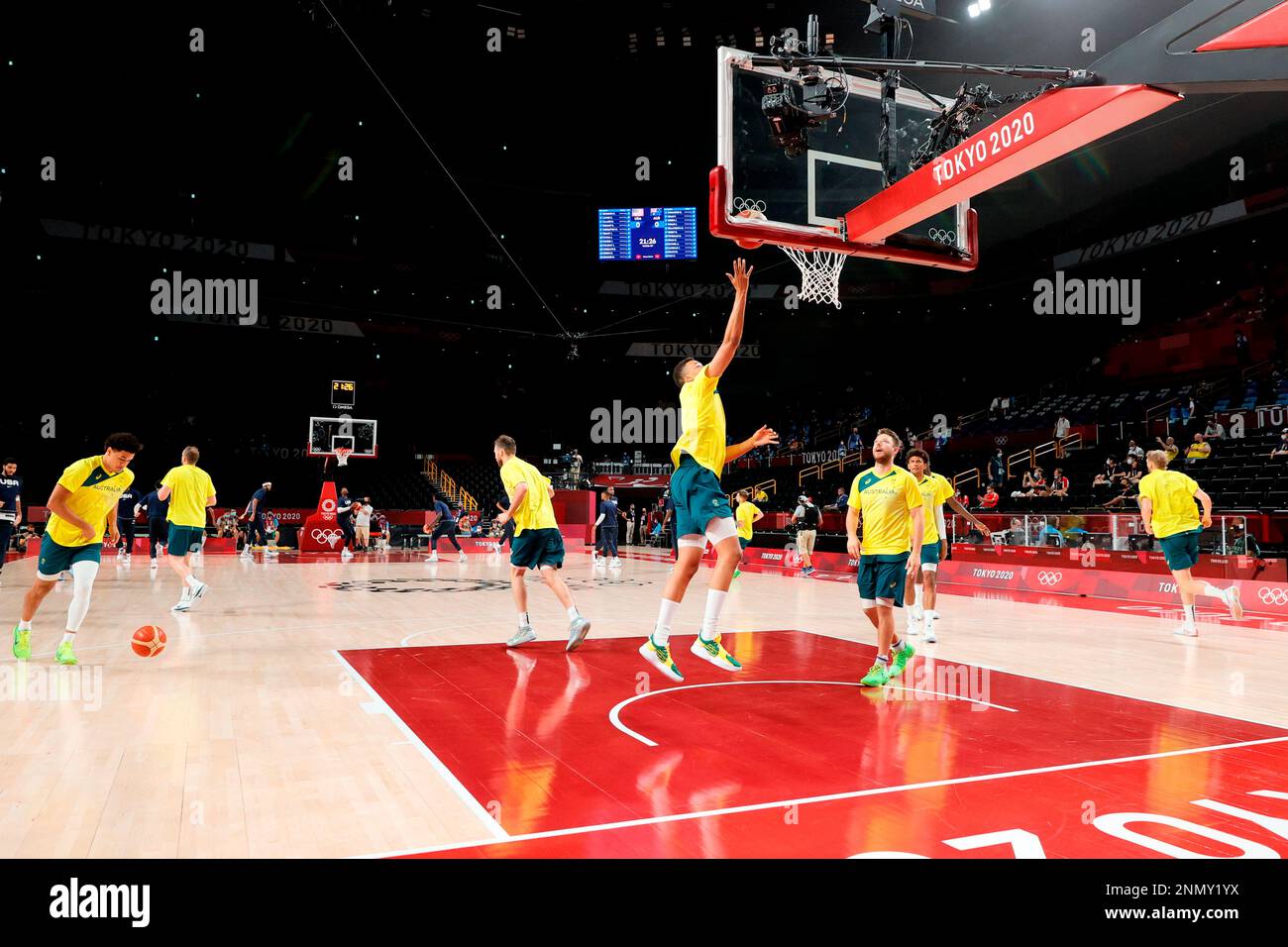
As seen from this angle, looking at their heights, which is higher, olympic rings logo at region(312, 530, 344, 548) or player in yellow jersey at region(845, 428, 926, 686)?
player in yellow jersey at region(845, 428, 926, 686)

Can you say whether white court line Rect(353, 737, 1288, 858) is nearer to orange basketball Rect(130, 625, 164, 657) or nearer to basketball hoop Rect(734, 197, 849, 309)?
orange basketball Rect(130, 625, 164, 657)

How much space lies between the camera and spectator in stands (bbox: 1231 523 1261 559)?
38.6ft

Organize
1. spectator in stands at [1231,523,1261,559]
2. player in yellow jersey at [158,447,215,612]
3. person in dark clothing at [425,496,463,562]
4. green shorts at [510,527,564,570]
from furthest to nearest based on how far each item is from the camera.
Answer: person in dark clothing at [425,496,463,562]
spectator in stands at [1231,523,1261,559]
player in yellow jersey at [158,447,215,612]
green shorts at [510,527,564,570]

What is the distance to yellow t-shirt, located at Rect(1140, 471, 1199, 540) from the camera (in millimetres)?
8352

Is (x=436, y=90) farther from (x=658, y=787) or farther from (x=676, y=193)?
(x=658, y=787)

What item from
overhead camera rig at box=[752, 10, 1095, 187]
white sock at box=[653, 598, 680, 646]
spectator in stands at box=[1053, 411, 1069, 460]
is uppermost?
overhead camera rig at box=[752, 10, 1095, 187]

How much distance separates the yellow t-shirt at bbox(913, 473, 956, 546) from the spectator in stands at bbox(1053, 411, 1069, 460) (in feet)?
48.6

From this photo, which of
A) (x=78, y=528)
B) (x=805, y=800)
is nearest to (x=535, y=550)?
(x=78, y=528)

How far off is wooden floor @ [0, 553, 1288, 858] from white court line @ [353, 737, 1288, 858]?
85 millimetres

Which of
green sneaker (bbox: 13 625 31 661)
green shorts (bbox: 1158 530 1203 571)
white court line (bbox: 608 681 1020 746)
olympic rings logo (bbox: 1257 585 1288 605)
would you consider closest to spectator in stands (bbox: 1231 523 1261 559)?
olympic rings logo (bbox: 1257 585 1288 605)

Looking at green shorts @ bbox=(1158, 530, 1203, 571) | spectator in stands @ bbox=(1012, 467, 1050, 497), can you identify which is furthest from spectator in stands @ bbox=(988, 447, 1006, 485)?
green shorts @ bbox=(1158, 530, 1203, 571)

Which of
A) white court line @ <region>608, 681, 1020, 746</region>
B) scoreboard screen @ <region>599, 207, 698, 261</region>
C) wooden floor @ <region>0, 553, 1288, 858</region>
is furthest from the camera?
scoreboard screen @ <region>599, 207, 698, 261</region>

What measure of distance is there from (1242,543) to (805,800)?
11694 millimetres

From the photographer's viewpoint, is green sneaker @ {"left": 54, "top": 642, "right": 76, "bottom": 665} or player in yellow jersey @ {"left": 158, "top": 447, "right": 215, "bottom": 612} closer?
green sneaker @ {"left": 54, "top": 642, "right": 76, "bottom": 665}
